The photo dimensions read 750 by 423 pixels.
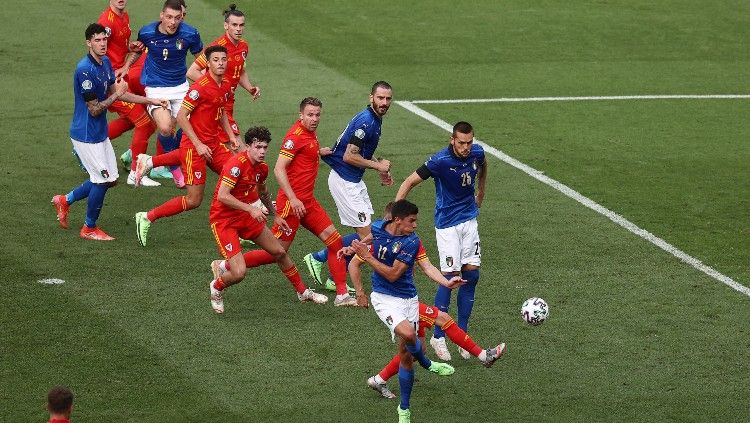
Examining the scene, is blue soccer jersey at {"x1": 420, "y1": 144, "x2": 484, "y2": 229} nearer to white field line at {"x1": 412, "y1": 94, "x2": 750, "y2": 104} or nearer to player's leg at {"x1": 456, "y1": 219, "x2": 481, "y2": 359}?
player's leg at {"x1": 456, "y1": 219, "x2": 481, "y2": 359}

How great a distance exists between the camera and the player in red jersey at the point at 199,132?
1755 centimetres

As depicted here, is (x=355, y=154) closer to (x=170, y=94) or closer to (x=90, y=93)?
(x=90, y=93)

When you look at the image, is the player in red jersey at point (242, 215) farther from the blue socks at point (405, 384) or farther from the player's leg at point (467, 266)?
the blue socks at point (405, 384)

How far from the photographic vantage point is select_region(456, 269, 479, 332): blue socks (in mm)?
14727

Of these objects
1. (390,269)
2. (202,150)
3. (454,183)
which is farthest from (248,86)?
(390,269)

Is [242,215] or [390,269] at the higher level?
[390,269]

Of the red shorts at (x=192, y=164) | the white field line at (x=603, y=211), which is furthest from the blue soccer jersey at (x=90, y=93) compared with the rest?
the white field line at (x=603, y=211)

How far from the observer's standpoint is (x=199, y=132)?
1795 centimetres

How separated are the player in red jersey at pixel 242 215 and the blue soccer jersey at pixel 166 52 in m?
5.19

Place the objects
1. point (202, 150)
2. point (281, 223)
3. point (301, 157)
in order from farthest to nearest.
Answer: point (202, 150) < point (301, 157) < point (281, 223)

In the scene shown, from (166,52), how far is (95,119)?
8.92ft

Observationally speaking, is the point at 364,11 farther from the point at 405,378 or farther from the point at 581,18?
the point at 405,378

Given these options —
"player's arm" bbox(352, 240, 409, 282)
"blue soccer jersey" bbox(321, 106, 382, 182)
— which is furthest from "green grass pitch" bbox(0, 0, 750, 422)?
"blue soccer jersey" bbox(321, 106, 382, 182)

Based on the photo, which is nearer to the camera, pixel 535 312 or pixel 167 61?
pixel 535 312
